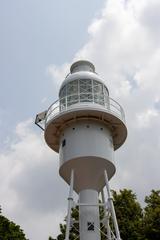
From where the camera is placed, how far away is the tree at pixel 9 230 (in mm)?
31370

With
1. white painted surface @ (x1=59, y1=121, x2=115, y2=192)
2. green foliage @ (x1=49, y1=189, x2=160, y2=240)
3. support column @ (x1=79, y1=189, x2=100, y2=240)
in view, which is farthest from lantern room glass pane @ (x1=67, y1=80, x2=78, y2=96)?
green foliage @ (x1=49, y1=189, x2=160, y2=240)

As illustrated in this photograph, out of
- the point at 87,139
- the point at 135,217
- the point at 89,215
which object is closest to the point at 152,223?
the point at 135,217

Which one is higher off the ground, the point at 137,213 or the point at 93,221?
the point at 137,213

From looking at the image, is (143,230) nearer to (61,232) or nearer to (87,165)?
(61,232)

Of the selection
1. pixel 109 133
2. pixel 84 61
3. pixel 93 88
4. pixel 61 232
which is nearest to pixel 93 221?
pixel 109 133

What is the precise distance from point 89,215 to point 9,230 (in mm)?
15533

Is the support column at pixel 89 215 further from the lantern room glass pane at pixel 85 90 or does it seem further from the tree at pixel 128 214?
the tree at pixel 128 214

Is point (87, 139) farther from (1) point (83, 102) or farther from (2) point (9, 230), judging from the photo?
(2) point (9, 230)

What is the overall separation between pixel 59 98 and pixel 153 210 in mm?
14309

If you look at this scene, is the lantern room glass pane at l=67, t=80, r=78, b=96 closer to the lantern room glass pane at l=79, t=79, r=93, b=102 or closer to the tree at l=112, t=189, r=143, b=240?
the lantern room glass pane at l=79, t=79, r=93, b=102

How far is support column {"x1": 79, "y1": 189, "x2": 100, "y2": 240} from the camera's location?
61.6 feet

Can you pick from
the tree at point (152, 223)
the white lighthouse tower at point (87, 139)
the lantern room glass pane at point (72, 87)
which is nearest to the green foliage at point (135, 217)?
the tree at point (152, 223)

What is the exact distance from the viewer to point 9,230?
3216 centimetres

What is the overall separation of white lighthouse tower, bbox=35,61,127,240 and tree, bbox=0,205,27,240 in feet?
44.3
